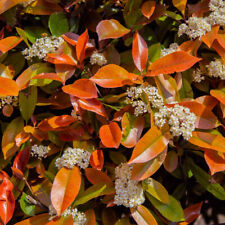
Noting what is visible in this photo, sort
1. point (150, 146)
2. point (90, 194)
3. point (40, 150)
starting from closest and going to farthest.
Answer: point (150, 146)
point (90, 194)
point (40, 150)

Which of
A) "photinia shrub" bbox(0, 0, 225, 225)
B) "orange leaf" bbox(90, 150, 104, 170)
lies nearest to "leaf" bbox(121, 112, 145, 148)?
"photinia shrub" bbox(0, 0, 225, 225)

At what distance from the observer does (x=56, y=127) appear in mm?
954

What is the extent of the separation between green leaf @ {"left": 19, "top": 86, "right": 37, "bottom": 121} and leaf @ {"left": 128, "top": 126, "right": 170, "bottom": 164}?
0.43 metres

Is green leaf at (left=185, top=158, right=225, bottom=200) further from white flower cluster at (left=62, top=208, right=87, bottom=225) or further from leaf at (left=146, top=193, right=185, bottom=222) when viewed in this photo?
white flower cluster at (left=62, top=208, right=87, bottom=225)

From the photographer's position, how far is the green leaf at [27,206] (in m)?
0.93

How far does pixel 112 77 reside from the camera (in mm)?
904

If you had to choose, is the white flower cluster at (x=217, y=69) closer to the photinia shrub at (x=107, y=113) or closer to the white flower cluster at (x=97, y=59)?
the photinia shrub at (x=107, y=113)

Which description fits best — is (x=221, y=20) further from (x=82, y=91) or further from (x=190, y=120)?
(x=82, y=91)

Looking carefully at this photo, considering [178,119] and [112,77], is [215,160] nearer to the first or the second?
[178,119]

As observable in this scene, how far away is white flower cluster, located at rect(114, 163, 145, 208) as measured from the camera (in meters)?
0.88

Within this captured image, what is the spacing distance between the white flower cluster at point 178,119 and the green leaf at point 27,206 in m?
0.49

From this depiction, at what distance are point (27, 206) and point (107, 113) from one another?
403mm

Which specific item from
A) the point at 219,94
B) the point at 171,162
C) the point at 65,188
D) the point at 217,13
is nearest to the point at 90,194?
the point at 65,188

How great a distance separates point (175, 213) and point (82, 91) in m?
0.51
